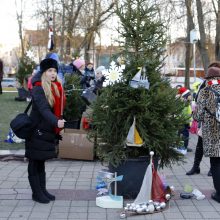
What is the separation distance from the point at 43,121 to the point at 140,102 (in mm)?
1204

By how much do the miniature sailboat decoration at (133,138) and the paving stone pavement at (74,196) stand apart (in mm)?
820

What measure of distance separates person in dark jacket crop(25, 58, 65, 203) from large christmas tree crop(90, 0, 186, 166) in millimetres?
592

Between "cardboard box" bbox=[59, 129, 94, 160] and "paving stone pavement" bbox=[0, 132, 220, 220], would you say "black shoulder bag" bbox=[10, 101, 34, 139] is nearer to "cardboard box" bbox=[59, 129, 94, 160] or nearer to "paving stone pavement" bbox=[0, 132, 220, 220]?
"paving stone pavement" bbox=[0, 132, 220, 220]

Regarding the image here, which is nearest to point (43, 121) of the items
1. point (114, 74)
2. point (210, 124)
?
point (114, 74)

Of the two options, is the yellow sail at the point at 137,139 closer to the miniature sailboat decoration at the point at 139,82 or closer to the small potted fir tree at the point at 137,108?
the small potted fir tree at the point at 137,108

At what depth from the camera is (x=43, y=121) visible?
557 centimetres

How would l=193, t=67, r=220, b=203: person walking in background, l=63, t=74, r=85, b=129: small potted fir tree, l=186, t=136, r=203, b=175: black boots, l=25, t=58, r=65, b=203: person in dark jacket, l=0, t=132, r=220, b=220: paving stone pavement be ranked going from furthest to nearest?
l=63, t=74, r=85, b=129: small potted fir tree
l=186, t=136, r=203, b=175: black boots
l=193, t=67, r=220, b=203: person walking in background
l=25, t=58, r=65, b=203: person in dark jacket
l=0, t=132, r=220, b=220: paving stone pavement

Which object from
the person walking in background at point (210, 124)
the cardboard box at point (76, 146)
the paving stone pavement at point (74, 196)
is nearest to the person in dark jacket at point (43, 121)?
the paving stone pavement at point (74, 196)

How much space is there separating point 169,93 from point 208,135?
744 mm

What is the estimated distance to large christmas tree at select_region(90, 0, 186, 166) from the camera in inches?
223

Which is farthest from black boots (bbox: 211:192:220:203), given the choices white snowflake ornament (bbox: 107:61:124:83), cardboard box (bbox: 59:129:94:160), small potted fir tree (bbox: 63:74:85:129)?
small potted fir tree (bbox: 63:74:85:129)

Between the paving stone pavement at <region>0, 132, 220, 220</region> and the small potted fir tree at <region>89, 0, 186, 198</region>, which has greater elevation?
the small potted fir tree at <region>89, 0, 186, 198</region>

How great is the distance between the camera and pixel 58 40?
117ft

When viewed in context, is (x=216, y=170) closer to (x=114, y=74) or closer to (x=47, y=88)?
(x=114, y=74)
